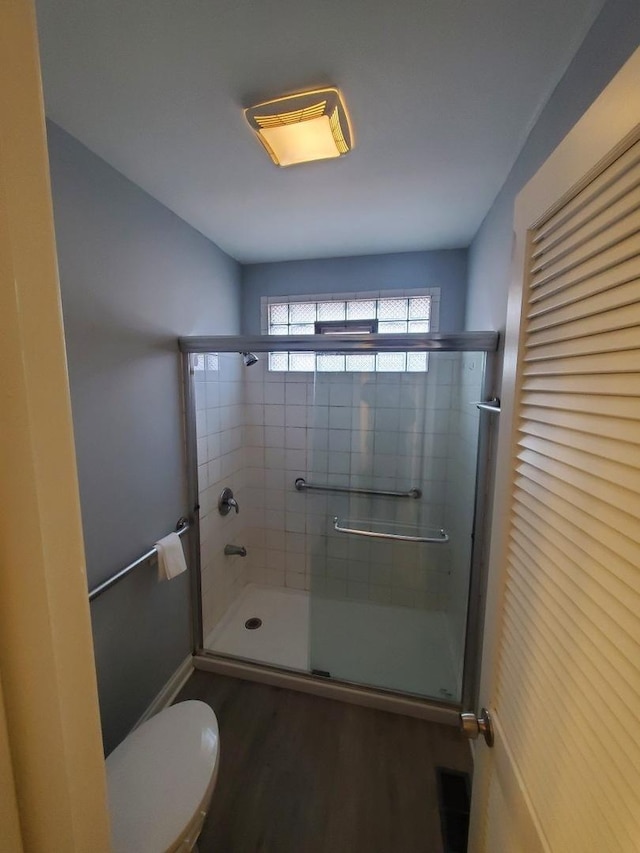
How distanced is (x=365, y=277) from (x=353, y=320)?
0.29m

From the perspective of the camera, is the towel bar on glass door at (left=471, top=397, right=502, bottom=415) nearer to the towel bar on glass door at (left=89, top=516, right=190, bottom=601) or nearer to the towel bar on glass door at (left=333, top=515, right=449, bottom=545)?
the towel bar on glass door at (left=333, top=515, right=449, bottom=545)

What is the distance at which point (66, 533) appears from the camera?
1.09 ft

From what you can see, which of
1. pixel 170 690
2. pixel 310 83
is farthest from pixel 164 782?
pixel 310 83

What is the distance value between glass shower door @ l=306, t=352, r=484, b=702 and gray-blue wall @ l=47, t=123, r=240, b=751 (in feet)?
2.91

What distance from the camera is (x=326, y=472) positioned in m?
2.22

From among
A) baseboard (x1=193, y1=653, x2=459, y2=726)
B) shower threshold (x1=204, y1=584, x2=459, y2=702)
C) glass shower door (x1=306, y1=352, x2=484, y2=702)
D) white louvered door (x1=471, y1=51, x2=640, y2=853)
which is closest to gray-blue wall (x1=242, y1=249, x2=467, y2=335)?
glass shower door (x1=306, y1=352, x2=484, y2=702)

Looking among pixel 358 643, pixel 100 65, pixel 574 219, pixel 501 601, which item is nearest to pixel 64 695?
pixel 501 601

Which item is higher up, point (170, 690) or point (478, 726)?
point (478, 726)

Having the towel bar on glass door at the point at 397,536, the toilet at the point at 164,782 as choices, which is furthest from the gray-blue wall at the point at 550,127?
the toilet at the point at 164,782

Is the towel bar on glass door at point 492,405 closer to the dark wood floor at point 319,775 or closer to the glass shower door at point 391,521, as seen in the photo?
the glass shower door at point 391,521

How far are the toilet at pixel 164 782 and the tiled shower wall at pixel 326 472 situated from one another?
2.91 feet

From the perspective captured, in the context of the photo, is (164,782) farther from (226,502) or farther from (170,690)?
(226,502)

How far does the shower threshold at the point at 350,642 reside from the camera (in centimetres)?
173

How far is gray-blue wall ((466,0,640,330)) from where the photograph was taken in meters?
0.69
